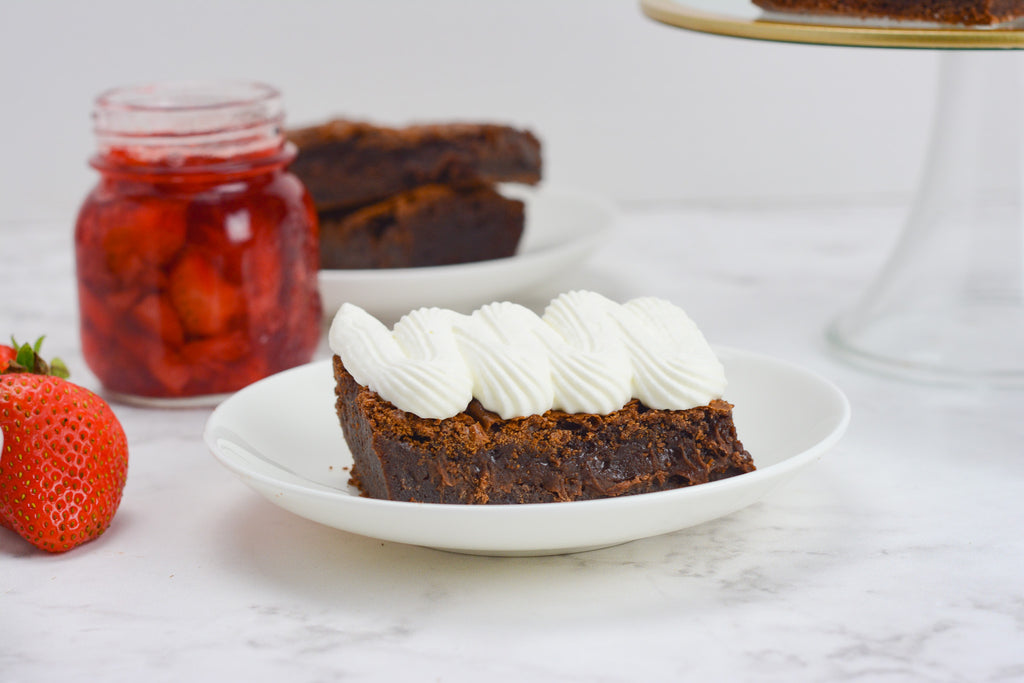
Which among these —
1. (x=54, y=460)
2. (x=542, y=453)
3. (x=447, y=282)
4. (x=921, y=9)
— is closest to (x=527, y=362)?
(x=542, y=453)

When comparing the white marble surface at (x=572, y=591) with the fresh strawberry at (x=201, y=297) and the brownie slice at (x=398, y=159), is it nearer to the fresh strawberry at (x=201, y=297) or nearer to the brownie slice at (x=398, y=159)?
the fresh strawberry at (x=201, y=297)

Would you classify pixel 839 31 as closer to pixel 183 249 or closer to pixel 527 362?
pixel 527 362

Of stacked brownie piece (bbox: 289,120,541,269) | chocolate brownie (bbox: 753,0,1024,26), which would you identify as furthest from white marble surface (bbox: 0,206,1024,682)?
stacked brownie piece (bbox: 289,120,541,269)

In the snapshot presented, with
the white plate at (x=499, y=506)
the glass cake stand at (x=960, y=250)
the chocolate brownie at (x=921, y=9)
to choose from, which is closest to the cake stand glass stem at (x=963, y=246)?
the glass cake stand at (x=960, y=250)

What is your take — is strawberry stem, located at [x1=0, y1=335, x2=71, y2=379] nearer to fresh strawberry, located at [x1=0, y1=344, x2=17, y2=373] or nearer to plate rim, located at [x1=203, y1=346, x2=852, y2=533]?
fresh strawberry, located at [x1=0, y1=344, x2=17, y2=373]

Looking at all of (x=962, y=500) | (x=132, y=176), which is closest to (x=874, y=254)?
(x=962, y=500)

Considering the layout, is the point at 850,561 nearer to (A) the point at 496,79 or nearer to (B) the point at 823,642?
(B) the point at 823,642
